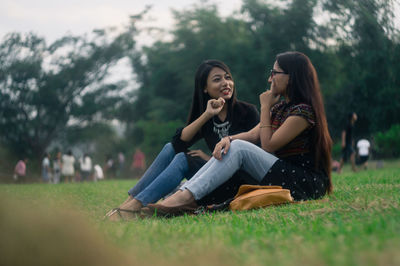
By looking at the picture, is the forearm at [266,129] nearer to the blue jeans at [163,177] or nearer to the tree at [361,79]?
the blue jeans at [163,177]

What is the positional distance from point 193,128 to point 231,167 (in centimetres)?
93

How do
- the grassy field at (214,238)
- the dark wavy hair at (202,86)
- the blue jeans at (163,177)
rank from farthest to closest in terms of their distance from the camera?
the dark wavy hair at (202,86), the blue jeans at (163,177), the grassy field at (214,238)

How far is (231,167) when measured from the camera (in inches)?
163

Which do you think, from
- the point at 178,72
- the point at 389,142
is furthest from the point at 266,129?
the point at 178,72

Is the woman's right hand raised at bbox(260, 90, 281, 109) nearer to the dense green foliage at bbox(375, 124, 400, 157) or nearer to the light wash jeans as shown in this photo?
the light wash jeans

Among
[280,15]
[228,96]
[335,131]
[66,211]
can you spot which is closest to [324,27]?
[280,15]

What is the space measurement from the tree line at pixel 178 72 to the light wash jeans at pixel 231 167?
22813 millimetres

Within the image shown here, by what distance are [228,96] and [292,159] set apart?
1.26 m

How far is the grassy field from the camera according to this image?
5.81ft

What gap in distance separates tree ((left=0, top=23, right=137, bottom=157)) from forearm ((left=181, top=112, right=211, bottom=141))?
29.4m

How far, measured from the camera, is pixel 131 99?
4225 cm

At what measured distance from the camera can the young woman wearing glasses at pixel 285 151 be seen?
13.4 feet

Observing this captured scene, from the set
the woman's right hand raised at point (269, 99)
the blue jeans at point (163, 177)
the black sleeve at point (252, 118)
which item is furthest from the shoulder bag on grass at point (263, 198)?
the black sleeve at point (252, 118)

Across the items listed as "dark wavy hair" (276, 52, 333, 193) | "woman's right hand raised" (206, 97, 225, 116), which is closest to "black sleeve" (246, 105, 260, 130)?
"woman's right hand raised" (206, 97, 225, 116)
